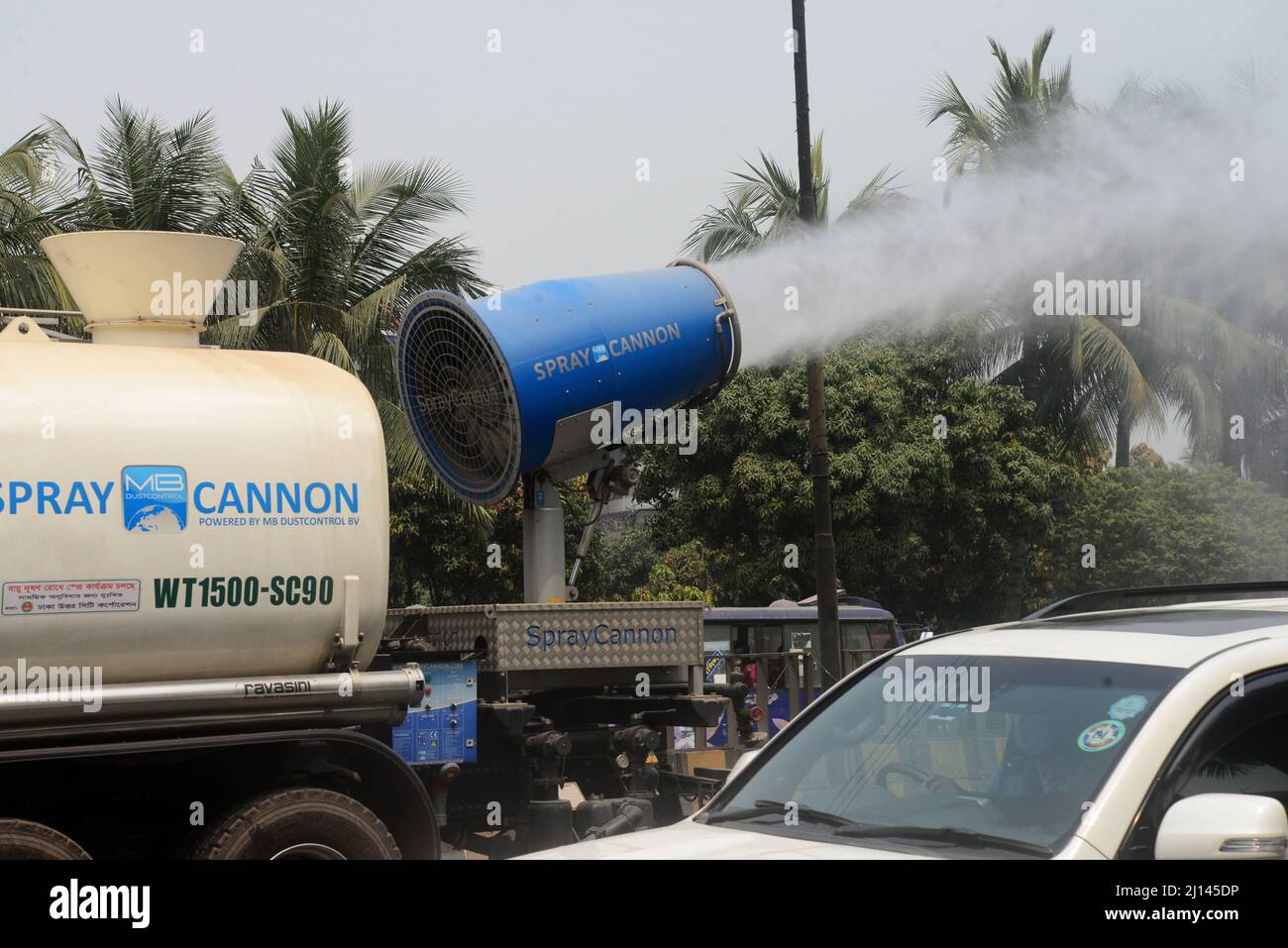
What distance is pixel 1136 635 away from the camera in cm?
364

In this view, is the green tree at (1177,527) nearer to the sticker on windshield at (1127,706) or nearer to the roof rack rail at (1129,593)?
the roof rack rail at (1129,593)

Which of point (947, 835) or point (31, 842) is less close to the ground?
point (947, 835)

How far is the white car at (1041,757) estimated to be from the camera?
10.1 feet

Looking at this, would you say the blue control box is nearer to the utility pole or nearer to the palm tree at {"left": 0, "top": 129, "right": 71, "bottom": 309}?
the utility pole

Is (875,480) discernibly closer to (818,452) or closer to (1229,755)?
(818,452)

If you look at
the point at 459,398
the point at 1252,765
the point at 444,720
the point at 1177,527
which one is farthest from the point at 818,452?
the point at 1177,527

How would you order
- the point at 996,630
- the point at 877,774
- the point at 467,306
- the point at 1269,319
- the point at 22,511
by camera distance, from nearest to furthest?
the point at 877,774
the point at 996,630
the point at 22,511
the point at 467,306
the point at 1269,319

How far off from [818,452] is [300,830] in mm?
10084

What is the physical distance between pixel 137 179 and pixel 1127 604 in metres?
16.9

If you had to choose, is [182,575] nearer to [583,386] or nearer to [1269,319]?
[583,386]

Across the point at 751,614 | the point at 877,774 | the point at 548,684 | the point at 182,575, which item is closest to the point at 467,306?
the point at 548,684

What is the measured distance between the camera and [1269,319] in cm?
3353

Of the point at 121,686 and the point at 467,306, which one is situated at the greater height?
the point at 467,306

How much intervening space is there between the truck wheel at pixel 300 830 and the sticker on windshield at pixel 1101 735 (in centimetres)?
353
